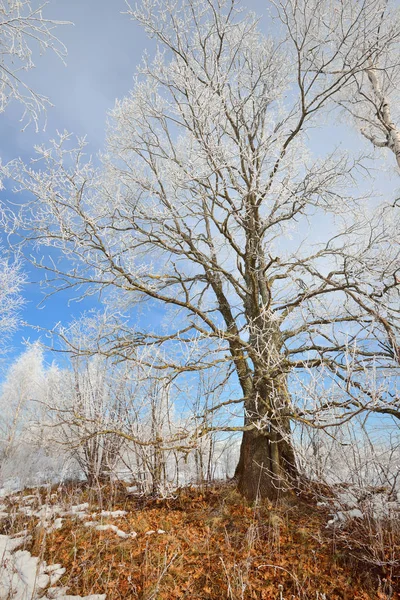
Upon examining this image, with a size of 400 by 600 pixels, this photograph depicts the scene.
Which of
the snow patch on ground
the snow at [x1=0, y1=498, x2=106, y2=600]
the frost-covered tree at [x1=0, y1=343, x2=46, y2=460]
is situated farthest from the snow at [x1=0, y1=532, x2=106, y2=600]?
the frost-covered tree at [x1=0, y1=343, x2=46, y2=460]

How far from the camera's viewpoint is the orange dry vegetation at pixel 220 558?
2.99 metres

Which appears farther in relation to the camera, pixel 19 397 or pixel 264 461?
pixel 19 397

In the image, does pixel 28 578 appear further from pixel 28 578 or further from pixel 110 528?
pixel 110 528

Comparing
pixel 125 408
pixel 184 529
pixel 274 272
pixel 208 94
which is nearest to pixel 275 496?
pixel 184 529

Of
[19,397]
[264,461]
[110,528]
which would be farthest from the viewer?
[19,397]

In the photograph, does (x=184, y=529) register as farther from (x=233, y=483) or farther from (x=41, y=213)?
(x=41, y=213)

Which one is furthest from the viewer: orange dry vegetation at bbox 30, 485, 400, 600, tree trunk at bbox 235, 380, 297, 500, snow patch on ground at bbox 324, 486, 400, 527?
tree trunk at bbox 235, 380, 297, 500

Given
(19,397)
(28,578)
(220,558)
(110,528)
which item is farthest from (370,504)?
(19,397)

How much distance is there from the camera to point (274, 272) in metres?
6.18

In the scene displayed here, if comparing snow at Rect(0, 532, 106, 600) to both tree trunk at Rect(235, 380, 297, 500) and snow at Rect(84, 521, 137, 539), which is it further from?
tree trunk at Rect(235, 380, 297, 500)

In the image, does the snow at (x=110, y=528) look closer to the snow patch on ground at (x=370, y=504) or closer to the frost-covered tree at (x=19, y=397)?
the snow patch on ground at (x=370, y=504)

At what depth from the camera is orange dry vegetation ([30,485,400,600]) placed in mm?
2986

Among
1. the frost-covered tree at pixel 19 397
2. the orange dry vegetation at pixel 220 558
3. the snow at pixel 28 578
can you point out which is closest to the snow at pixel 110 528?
the orange dry vegetation at pixel 220 558

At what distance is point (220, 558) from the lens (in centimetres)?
326
